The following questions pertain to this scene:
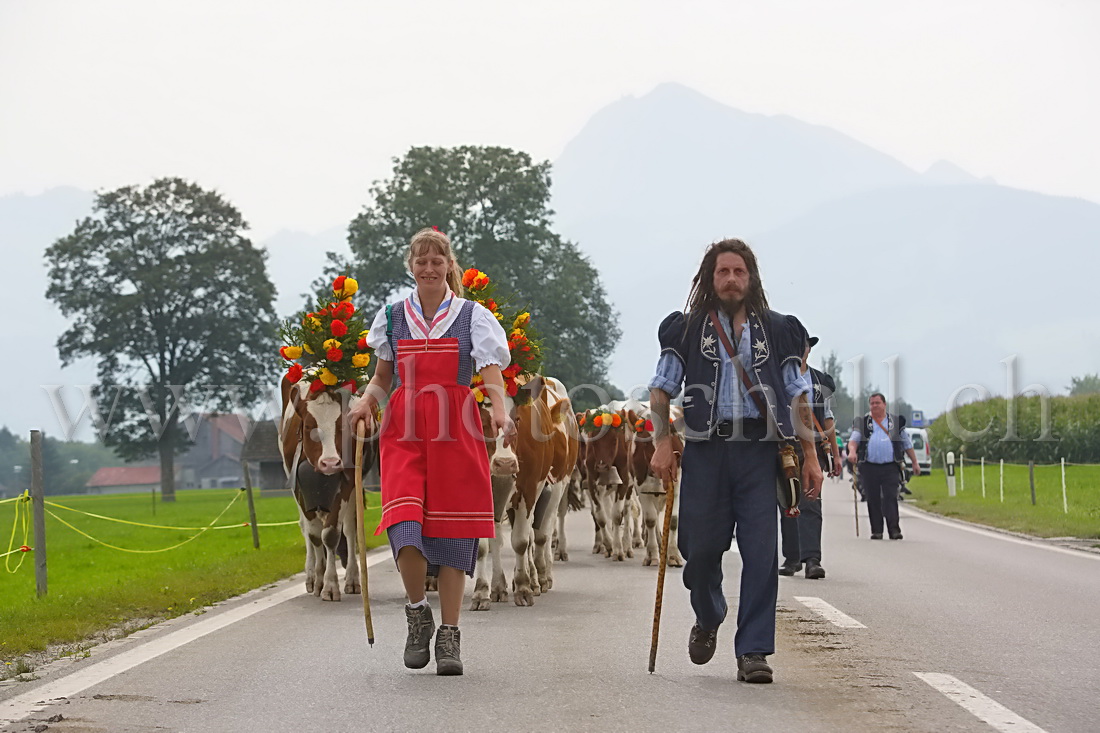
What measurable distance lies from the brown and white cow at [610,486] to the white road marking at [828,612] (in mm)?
5278

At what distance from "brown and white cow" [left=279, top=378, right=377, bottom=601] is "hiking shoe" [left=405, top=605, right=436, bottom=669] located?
4.04m

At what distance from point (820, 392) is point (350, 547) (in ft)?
14.4

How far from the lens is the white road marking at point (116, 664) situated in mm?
6520

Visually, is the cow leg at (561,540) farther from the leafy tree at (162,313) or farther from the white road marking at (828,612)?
the leafy tree at (162,313)

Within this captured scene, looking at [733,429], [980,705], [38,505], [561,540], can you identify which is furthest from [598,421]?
[980,705]

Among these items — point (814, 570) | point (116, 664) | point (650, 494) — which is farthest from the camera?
point (650, 494)

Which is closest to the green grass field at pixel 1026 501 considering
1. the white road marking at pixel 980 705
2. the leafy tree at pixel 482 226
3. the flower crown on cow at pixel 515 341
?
the flower crown on cow at pixel 515 341

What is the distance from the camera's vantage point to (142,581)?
48.0ft

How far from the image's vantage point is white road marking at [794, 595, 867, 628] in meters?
9.59

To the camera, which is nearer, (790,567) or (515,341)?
(515,341)

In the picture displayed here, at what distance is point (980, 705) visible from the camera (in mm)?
6246

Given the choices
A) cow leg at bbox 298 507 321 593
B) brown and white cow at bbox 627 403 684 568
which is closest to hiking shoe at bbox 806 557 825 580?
brown and white cow at bbox 627 403 684 568

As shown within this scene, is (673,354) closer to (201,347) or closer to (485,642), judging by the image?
(485,642)

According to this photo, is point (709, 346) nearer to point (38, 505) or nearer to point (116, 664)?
point (116, 664)
